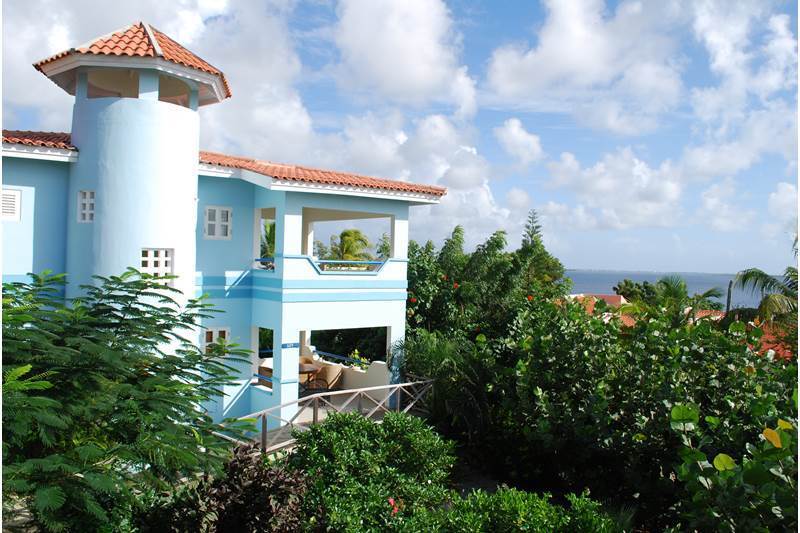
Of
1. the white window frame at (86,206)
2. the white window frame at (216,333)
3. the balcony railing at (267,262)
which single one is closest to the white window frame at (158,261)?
the white window frame at (86,206)

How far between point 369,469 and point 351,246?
24.7 meters

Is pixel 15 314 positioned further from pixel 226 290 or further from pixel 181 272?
pixel 226 290

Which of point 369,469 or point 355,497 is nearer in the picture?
point 355,497

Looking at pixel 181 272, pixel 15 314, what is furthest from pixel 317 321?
pixel 15 314

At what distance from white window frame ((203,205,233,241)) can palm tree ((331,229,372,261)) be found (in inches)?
642

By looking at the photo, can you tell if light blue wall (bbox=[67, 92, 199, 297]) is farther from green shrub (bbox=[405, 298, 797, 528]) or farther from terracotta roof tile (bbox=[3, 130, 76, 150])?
green shrub (bbox=[405, 298, 797, 528])

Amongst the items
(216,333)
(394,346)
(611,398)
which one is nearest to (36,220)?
(216,333)

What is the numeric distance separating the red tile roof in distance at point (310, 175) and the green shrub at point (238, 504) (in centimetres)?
822

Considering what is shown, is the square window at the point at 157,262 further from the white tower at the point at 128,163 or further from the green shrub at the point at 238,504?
the green shrub at the point at 238,504

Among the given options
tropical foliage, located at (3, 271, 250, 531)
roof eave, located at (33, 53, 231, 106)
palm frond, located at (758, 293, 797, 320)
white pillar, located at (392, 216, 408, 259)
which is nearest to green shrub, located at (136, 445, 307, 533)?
tropical foliage, located at (3, 271, 250, 531)

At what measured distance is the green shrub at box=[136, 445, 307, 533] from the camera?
9.76 metres

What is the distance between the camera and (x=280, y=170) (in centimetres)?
1800

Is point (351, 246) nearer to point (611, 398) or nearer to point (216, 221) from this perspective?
point (216, 221)

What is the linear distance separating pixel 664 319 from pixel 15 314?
10.0 meters
